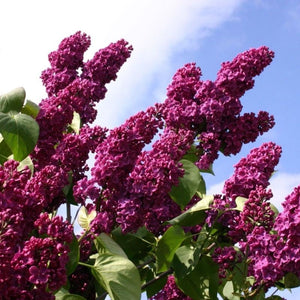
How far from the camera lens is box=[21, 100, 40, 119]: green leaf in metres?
3.31

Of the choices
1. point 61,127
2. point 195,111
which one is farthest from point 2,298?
point 195,111

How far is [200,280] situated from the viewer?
3.24 meters

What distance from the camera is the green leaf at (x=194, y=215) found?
302 cm

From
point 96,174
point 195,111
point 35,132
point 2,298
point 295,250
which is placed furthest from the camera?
point 195,111

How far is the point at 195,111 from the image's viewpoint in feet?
11.6

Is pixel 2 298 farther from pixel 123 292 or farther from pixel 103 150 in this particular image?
pixel 103 150

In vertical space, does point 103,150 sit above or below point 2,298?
above

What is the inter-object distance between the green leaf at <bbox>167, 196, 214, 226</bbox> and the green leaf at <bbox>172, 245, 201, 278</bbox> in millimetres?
141

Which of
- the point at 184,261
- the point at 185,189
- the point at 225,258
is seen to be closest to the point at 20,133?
the point at 185,189

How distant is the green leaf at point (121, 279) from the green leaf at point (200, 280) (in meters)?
0.56

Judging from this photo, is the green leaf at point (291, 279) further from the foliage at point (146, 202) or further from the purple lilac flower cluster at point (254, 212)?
the purple lilac flower cluster at point (254, 212)

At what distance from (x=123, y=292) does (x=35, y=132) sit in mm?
910

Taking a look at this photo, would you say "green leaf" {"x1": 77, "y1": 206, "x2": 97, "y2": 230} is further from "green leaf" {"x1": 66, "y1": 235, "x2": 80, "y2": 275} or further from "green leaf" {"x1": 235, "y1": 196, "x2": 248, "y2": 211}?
"green leaf" {"x1": 235, "y1": 196, "x2": 248, "y2": 211}

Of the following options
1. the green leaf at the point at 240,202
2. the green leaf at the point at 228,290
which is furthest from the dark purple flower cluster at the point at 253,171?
the green leaf at the point at 228,290
